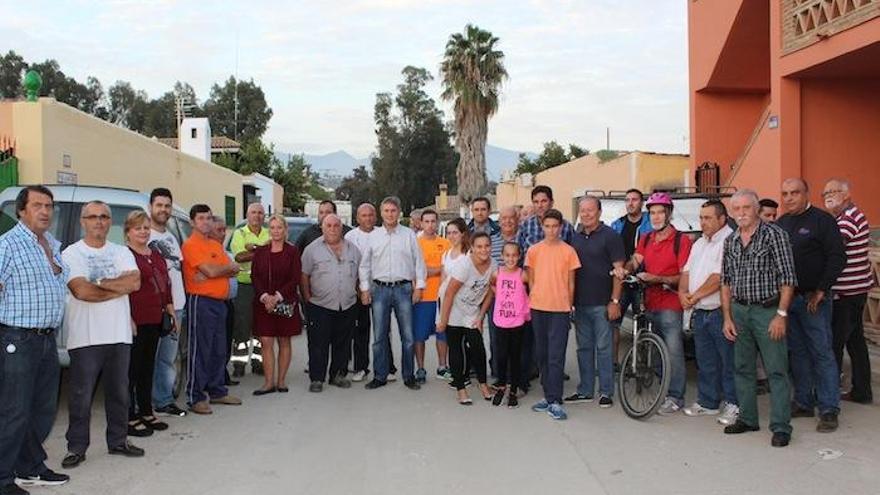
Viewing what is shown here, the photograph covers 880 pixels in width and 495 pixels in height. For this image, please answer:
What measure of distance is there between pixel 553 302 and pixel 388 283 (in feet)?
6.64

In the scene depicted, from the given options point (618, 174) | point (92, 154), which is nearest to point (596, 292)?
point (92, 154)

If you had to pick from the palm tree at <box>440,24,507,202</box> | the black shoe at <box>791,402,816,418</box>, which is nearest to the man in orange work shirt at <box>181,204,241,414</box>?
the black shoe at <box>791,402,816,418</box>

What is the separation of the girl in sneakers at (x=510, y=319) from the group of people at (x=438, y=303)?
0.02 m

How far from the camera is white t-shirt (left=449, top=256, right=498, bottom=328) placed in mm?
7508

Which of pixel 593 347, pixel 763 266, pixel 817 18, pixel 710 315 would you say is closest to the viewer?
pixel 763 266

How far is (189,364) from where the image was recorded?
6.96 metres

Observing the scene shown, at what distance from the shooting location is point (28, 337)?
189 inches

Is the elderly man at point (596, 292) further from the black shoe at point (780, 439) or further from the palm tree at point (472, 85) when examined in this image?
the palm tree at point (472, 85)

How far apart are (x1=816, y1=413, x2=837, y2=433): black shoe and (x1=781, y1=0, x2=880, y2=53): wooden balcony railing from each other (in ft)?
19.4

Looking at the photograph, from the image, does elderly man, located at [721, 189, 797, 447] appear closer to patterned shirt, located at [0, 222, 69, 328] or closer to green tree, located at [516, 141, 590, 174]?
patterned shirt, located at [0, 222, 69, 328]

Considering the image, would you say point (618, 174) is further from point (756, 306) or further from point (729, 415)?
point (756, 306)

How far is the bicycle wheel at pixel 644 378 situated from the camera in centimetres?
654

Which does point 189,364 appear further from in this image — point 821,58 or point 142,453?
point 821,58

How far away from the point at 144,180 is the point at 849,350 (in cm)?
1534
